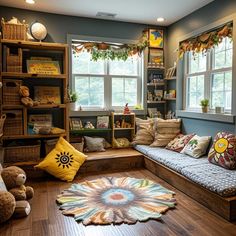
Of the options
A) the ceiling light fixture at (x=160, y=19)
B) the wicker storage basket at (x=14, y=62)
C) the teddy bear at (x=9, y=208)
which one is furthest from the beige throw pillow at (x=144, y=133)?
the teddy bear at (x=9, y=208)

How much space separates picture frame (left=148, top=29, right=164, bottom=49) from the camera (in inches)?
180

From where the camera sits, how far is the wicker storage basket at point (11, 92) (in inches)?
140

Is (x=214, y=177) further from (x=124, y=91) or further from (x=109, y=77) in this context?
Answer: (x=109, y=77)

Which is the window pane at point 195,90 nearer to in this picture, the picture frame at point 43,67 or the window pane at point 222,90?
the window pane at point 222,90

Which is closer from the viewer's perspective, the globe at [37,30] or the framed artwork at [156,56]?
the globe at [37,30]

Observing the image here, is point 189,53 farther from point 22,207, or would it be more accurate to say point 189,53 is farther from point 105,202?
point 22,207

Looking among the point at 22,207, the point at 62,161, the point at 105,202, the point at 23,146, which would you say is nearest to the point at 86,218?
the point at 105,202

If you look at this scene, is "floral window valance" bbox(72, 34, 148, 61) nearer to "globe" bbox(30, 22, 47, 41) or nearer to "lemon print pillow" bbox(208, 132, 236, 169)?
"globe" bbox(30, 22, 47, 41)

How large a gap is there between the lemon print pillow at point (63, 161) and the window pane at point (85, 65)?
138 cm

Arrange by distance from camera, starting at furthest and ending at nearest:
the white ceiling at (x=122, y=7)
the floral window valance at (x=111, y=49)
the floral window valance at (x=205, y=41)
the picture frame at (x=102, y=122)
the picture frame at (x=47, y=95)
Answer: the picture frame at (x=102, y=122), the floral window valance at (x=111, y=49), the picture frame at (x=47, y=95), the white ceiling at (x=122, y=7), the floral window valance at (x=205, y=41)

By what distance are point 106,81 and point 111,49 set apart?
0.59 m

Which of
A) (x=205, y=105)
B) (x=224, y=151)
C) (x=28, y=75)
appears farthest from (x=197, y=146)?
(x=28, y=75)

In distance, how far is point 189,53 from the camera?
426 cm

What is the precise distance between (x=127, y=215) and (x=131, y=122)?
2367mm
